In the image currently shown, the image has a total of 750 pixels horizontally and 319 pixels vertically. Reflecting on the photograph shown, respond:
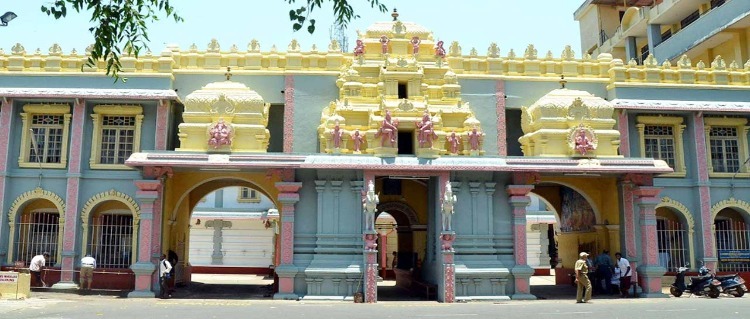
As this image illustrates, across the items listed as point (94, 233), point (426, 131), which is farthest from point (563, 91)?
point (94, 233)

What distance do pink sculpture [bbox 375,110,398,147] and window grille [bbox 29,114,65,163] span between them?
9512 mm

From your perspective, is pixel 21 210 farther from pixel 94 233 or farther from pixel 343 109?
pixel 343 109

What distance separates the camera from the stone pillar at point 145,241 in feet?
61.1

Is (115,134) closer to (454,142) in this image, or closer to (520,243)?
(454,142)

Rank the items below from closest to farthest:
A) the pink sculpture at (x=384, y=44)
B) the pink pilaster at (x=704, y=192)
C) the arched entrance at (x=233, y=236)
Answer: the pink pilaster at (x=704, y=192)
the pink sculpture at (x=384, y=44)
the arched entrance at (x=233, y=236)

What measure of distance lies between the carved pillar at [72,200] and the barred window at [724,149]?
63.7 ft

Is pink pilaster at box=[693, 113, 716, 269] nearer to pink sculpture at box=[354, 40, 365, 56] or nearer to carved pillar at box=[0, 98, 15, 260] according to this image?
pink sculpture at box=[354, 40, 365, 56]

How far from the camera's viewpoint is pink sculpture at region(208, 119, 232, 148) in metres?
19.7

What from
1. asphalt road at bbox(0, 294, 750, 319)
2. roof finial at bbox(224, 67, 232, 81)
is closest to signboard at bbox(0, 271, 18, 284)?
asphalt road at bbox(0, 294, 750, 319)

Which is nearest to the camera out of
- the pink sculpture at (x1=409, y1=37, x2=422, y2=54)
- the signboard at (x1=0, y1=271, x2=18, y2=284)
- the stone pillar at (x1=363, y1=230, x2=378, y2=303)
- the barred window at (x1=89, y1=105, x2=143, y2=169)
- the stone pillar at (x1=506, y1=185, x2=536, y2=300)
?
the signboard at (x1=0, y1=271, x2=18, y2=284)

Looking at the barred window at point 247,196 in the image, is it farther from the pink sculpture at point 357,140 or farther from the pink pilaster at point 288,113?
the pink sculpture at point 357,140

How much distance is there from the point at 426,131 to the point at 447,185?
1766 millimetres

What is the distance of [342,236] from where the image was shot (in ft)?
61.9

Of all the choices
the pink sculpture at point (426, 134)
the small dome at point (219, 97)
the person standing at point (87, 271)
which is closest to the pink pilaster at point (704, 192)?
the pink sculpture at point (426, 134)
